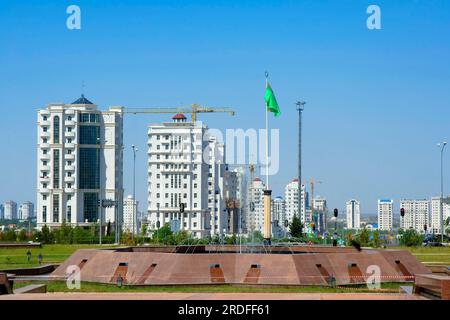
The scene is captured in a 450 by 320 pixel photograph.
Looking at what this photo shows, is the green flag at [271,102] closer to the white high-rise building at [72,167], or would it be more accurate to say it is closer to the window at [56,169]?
the white high-rise building at [72,167]

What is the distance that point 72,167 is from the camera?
9712 cm

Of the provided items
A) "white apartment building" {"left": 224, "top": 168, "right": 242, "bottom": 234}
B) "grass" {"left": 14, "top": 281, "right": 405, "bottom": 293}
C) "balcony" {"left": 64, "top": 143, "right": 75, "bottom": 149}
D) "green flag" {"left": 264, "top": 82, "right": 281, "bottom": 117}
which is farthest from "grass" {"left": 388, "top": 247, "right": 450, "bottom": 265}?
"white apartment building" {"left": 224, "top": 168, "right": 242, "bottom": 234}

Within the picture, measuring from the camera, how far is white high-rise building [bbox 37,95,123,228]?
318 ft

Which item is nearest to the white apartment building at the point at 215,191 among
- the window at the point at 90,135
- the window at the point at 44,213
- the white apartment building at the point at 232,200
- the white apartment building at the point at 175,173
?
the white apartment building at the point at 175,173

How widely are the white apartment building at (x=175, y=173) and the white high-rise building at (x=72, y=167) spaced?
7.53m

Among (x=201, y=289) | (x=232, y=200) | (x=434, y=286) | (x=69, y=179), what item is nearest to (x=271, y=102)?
(x=201, y=289)

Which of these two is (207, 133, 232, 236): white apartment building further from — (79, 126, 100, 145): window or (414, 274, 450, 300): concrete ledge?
(414, 274, 450, 300): concrete ledge

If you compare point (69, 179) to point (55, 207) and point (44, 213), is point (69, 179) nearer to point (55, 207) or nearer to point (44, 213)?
point (55, 207)

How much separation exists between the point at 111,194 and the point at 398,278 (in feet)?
243

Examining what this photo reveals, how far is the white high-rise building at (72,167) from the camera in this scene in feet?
318

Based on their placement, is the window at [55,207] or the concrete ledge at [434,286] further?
the window at [55,207]

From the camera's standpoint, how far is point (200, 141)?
353 ft
